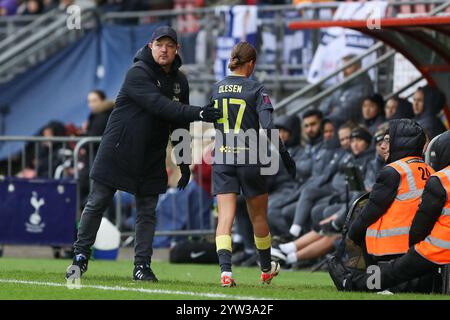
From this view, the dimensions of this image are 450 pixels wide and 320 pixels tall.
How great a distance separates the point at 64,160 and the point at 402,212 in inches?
348

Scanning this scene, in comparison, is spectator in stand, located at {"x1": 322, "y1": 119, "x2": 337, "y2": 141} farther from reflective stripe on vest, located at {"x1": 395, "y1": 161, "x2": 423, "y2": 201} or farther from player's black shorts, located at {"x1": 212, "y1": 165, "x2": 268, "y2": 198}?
reflective stripe on vest, located at {"x1": 395, "y1": 161, "x2": 423, "y2": 201}

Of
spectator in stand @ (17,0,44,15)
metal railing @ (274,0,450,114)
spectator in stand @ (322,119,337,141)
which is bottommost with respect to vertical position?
spectator in stand @ (322,119,337,141)

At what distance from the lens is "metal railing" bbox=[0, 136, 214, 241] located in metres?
17.9

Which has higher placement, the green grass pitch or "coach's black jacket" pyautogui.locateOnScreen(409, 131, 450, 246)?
"coach's black jacket" pyautogui.locateOnScreen(409, 131, 450, 246)

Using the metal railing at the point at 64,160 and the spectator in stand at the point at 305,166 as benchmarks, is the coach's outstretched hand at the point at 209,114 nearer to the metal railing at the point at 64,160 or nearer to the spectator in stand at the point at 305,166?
the spectator in stand at the point at 305,166

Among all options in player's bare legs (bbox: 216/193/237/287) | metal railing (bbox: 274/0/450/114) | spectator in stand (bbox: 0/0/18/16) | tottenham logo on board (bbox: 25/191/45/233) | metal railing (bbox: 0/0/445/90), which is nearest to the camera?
player's bare legs (bbox: 216/193/237/287)

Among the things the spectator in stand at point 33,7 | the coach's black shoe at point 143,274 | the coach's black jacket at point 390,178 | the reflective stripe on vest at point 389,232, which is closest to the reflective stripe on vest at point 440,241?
the reflective stripe on vest at point 389,232

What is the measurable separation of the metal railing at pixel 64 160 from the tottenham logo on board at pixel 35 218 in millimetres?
341

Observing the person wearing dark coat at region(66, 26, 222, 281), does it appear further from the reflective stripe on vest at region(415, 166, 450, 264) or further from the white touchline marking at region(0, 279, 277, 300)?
the reflective stripe on vest at region(415, 166, 450, 264)

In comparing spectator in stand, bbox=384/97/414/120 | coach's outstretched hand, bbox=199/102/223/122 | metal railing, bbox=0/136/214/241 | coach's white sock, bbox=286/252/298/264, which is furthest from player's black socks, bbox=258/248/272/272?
metal railing, bbox=0/136/214/241

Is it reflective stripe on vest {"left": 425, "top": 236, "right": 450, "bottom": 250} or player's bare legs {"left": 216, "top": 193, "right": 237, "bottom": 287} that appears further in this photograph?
player's bare legs {"left": 216, "top": 193, "right": 237, "bottom": 287}

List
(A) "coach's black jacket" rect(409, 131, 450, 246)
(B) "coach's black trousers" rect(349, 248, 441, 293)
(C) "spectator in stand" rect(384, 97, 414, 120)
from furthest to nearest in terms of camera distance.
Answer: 1. (C) "spectator in stand" rect(384, 97, 414, 120)
2. (B) "coach's black trousers" rect(349, 248, 441, 293)
3. (A) "coach's black jacket" rect(409, 131, 450, 246)

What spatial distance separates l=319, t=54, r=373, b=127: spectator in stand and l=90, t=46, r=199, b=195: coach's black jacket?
6418 mm

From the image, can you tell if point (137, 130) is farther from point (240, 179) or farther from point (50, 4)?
point (50, 4)
